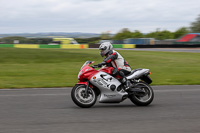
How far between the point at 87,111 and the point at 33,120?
1300 millimetres

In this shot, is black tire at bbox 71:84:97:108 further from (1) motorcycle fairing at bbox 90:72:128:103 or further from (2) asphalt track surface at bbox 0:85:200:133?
(1) motorcycle fairing at bbox 90:72:128:103

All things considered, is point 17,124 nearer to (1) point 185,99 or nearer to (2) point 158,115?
(2) point 158,115

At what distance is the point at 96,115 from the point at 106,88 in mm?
1034

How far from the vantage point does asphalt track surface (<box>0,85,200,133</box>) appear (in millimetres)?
5250

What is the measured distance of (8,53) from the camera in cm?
2605

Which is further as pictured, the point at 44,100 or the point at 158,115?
the point at 44,100

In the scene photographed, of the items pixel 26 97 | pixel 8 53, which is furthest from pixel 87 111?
pixel 8 53

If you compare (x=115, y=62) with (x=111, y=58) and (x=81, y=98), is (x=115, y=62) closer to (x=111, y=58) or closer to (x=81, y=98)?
(x=111, y=58)

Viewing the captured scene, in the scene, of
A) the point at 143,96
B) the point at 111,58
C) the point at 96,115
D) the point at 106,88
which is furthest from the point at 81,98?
the point at 143,96

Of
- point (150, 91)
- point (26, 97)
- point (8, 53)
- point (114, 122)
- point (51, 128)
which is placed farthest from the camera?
point (8, 53)

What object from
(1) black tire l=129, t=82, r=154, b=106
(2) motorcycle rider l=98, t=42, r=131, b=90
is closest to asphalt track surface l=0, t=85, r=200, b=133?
(1) black tire l=129, t=82, r=154, b=106

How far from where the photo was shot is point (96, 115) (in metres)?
6.34

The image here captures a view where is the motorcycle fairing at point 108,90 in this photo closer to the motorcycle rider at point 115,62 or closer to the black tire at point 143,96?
the motorcycle rider at point 115,62

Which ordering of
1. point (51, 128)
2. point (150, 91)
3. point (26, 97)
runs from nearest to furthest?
point (51, 128), point (150, 91), point (26, 97)
